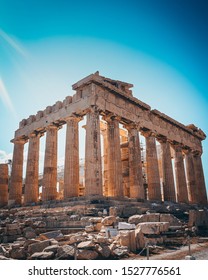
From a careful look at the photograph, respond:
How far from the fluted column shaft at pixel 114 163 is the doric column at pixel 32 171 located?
7.53 metres

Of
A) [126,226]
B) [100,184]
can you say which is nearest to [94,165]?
[100,184]

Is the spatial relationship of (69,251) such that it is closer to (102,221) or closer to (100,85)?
(102,221)

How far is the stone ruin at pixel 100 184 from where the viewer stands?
9.47 meters

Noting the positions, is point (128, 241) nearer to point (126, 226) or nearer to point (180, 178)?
point (126, 226)

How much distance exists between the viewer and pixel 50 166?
70.3 feet

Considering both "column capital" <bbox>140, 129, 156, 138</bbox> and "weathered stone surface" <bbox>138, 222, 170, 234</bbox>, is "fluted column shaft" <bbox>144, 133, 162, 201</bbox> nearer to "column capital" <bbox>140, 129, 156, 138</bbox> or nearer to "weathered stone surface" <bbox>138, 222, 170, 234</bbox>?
"column capital" <bbox>140, 129, 156, 138</bbox>

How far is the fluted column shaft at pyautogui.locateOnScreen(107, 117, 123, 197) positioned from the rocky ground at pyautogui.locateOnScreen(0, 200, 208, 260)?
211 centimetres

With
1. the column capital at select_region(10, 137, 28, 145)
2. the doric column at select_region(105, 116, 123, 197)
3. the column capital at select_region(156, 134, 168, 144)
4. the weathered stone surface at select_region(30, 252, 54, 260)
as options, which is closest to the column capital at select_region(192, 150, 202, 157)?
the column capital at select_region(156, 134, 168, 144)

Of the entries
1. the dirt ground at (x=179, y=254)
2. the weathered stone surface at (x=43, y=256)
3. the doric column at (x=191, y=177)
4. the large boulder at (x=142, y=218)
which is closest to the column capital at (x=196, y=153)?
the doric column at (x=191, y=177)

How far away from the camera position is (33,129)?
24.2 m

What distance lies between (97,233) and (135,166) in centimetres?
1062

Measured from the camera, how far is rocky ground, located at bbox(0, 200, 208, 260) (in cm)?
721

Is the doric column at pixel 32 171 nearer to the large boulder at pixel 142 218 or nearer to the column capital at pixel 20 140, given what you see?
the column capital at pixel 20 140
